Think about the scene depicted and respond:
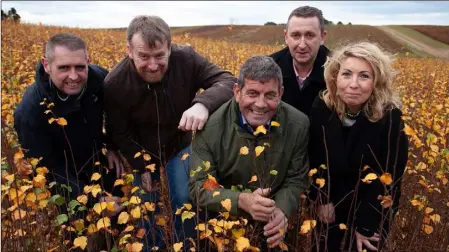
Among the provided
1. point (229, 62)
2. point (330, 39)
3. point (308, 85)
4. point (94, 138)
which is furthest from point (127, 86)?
point (330, 39)

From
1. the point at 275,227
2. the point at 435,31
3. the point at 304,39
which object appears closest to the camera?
the point at 275,227

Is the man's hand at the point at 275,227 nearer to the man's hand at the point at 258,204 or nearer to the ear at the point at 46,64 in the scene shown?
the man's hand at the point at 258,204

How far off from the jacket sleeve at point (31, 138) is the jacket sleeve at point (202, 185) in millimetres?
1110

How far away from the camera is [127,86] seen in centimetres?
309

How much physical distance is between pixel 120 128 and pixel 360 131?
6.16 feet

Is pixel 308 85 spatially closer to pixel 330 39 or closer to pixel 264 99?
pixel 264 99

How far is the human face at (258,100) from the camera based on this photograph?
2557 mm

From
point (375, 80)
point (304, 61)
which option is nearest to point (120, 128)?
point (304, 61)

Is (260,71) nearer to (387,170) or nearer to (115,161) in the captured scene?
(387,170)

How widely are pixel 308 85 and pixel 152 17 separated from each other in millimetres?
1441

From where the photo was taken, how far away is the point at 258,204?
2.36m

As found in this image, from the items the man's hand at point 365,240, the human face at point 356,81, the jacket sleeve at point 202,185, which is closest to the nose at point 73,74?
the jacket sleeve at point 202,185

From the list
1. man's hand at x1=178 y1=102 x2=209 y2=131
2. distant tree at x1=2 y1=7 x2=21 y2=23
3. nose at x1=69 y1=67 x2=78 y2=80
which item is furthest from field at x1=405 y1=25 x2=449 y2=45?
nose at x1=69 y1=67 x2=78 y2=80

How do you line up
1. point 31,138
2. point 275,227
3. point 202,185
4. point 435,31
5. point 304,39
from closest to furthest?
point 275,227 → point 202,185 → point 31,138 → point 304,39 → point 435,31
